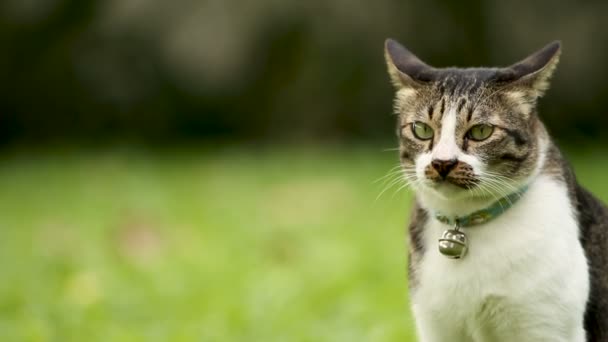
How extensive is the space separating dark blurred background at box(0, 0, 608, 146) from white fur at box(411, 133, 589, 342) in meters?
5.61

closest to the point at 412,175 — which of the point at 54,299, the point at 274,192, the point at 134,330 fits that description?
the point at 134,330

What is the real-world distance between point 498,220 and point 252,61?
19.7 ft

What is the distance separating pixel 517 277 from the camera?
8.36 feet

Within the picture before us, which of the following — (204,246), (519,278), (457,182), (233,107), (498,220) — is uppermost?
(457,182)

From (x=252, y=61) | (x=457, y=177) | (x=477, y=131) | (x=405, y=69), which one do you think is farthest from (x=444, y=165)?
(x=252, y=61)

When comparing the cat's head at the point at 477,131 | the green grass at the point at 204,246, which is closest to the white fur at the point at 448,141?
the cat's head at the point at 477,131

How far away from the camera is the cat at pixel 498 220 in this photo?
255 cm

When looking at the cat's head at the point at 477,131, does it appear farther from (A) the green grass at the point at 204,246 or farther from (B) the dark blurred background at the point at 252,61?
(B) the dark blurred background at the point at 252,61

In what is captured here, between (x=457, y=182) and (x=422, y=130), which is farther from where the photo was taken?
(x=422, y=130)

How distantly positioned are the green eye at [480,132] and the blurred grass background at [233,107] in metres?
2.85

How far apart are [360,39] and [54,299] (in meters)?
4.59

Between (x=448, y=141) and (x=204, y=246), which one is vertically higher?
(x=448, y=141)

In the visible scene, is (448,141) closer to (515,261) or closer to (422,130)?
(422,130)

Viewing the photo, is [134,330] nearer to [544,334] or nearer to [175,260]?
[175,260]
